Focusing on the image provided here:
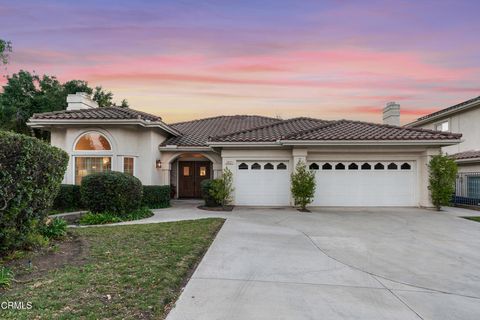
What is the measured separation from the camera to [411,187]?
12867 millimetres

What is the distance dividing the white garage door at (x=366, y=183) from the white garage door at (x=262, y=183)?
144 centimetres

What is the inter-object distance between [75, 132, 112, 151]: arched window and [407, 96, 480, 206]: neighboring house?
15.6 m

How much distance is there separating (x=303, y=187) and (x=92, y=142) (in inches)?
376

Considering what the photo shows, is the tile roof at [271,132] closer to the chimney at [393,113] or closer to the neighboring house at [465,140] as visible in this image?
the chimney at [393,113]

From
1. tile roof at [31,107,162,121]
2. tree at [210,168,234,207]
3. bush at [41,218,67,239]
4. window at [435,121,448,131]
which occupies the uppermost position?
window at [435,121,448,131]

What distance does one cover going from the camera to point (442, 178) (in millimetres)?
11953

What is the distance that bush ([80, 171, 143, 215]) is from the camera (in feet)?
32.6

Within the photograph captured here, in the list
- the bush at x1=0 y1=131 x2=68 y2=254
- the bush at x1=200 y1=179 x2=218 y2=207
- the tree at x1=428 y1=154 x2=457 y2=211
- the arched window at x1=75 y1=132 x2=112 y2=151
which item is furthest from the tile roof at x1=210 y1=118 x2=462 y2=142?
the bush at x1=0 y1=131 x2=68 y2=254

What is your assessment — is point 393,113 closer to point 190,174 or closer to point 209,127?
point 209,127

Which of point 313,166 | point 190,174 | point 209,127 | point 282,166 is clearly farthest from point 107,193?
point 209,127

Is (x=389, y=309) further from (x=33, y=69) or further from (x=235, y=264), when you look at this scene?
(x=33, y=69)

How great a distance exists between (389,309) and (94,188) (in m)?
9.37

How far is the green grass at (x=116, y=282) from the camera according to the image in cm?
322

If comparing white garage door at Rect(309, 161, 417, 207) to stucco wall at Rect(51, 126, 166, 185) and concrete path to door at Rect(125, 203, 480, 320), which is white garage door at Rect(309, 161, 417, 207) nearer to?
concrete path to door at Rect(125, 203, 480, 320)
